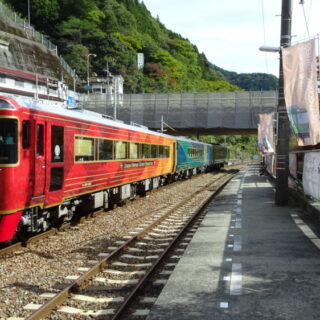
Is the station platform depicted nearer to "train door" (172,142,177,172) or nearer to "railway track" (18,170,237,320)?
"railway track" (18,170,237,320)

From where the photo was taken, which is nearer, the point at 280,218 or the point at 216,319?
the point at 216,319

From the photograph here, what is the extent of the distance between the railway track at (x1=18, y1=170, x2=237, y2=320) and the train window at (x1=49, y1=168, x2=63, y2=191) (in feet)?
6.38

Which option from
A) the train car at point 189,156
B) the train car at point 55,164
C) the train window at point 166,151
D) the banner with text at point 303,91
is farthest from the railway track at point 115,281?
the train car at point 189,156

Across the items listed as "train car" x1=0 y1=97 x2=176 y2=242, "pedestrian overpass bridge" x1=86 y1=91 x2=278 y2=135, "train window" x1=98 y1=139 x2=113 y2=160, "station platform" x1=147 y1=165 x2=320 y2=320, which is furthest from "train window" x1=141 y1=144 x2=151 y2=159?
"pedestrian overpass bridge" x1=86 y1=91 x2=278 y2=135

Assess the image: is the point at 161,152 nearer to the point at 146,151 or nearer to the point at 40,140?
the point at 146,151

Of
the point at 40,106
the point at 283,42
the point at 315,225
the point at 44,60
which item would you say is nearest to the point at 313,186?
the point at 315,225

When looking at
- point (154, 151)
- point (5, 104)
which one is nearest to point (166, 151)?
point (154, 151)

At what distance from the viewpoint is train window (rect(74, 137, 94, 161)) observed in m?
11.5

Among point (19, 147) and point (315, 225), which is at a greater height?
point (19, 147)

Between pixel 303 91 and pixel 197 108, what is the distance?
29901 mm

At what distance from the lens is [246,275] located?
22.3ft

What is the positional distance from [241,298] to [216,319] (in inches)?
30.3

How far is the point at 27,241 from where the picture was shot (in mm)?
9438

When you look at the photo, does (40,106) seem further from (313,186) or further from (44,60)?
(44,60)
